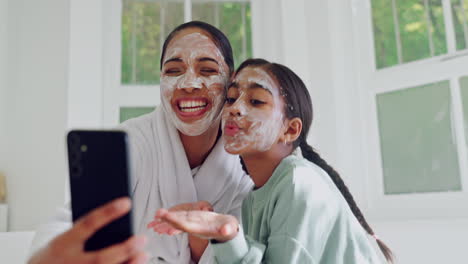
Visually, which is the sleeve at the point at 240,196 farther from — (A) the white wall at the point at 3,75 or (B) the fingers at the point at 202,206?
(A) the white wall at the point at 3,75

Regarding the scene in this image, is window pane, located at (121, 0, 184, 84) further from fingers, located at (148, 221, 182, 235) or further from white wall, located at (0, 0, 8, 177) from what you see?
fingers, located at (148, 221, 182, 235)

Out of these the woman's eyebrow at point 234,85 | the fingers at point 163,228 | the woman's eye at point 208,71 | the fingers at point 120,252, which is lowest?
the fingers at point 163,228

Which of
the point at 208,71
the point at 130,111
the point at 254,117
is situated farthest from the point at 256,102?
the point at 130,111

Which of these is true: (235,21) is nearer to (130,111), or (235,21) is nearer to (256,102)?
(130,111)

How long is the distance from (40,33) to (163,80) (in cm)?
104

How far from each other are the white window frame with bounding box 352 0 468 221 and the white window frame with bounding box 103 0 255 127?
916 mm

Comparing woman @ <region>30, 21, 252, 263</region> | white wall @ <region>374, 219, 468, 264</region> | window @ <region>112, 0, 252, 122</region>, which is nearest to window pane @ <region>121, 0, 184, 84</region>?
window @ <region>112, 0, 252, 122</region>

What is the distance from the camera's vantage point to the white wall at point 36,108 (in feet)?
5.45

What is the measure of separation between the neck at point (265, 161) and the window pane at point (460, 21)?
101 centimetres

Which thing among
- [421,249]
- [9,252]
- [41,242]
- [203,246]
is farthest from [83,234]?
[421,249]

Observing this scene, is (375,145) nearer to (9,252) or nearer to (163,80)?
(163,80)

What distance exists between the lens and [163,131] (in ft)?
3.35

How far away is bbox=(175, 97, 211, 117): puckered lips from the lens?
3.15 feet

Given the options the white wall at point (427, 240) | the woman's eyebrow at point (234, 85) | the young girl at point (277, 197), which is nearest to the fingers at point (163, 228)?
the young girl at point (277, 197)
